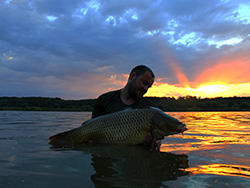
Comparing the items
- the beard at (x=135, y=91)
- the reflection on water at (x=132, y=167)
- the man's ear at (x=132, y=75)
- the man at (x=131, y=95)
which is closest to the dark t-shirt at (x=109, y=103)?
the man at (x=131, y=95)

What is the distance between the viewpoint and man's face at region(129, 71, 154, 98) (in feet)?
15.0

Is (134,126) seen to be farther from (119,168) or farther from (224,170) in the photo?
(224,170)

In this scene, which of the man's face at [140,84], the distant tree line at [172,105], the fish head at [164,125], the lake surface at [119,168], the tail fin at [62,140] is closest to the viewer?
the lake surface at [119,168]

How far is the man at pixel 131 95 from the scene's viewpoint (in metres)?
4.61

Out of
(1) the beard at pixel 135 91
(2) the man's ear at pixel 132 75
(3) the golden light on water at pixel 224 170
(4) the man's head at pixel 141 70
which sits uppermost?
(4) the man's head at pixel 141 70

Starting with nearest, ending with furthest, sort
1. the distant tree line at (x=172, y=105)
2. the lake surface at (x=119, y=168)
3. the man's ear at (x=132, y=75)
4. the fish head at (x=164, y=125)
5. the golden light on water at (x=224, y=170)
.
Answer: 1. the lake surface at (x=119, y=168)
2. the golden light on water at (x=224, y=170)
3. the fish head at (x=164, y=125)
4. the man's ear at (x=132, y=75)
5. the distant tree line at (x=172, y=105)

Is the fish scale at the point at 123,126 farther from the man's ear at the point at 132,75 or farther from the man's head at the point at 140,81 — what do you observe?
the man's ear at the point at 132,75

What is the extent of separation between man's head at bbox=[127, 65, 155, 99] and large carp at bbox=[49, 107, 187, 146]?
2.96 feet

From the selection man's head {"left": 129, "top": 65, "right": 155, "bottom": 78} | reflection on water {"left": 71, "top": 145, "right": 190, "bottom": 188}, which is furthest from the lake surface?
man's head {"left": 129, "top": 65, "right": 155, "bottom": 78}

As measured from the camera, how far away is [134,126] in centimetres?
373

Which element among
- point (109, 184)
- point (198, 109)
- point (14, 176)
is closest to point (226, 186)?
point (109, 184)

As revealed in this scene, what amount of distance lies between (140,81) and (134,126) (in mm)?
1189

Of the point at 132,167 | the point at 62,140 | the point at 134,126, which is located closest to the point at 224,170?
the point at 132,167

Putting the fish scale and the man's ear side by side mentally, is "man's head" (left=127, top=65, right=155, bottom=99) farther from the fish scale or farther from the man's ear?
the fish scale
